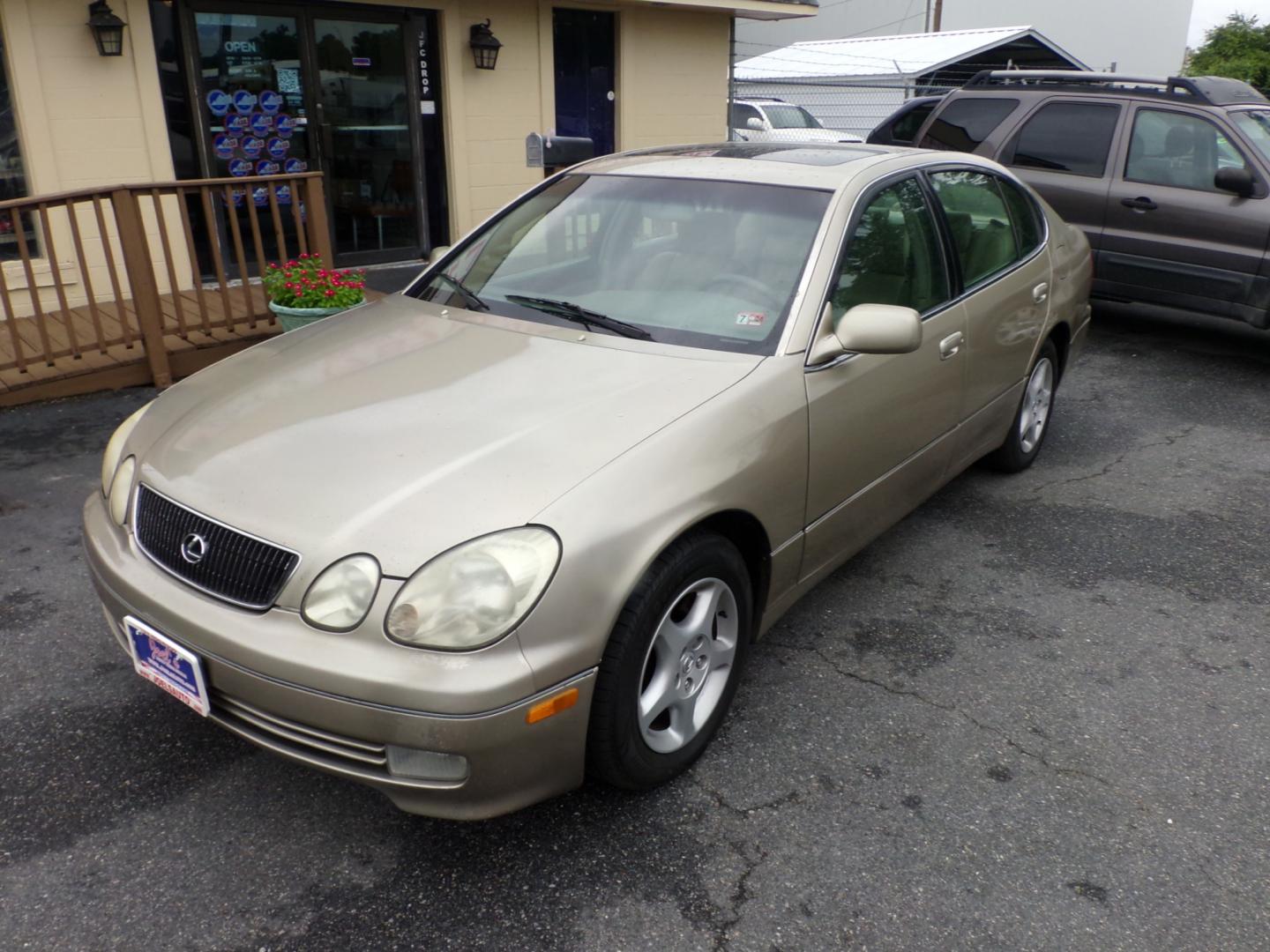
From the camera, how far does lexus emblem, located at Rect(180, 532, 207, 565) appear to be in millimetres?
2393

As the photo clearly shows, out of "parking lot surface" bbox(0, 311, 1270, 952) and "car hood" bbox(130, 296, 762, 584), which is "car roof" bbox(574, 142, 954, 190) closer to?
"car hood" bbox(130, 296, 762, 584)

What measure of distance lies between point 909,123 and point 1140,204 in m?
3.35

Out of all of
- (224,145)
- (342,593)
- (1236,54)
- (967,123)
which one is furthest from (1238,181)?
(1236,54)

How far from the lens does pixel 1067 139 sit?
7625mm

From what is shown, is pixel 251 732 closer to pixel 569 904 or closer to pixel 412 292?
pixel 569 904

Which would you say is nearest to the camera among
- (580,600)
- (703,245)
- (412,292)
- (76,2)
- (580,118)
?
(580,600)

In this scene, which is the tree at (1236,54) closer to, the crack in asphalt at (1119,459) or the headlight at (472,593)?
the crack in asphalt at (1119,459)

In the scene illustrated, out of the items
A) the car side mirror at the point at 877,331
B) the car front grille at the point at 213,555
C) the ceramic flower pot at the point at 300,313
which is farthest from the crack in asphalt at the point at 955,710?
the ceramic flower pot at the point at 300,313

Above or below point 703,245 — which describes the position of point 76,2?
above

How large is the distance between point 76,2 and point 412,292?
4.93m

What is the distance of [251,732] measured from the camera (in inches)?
92.4

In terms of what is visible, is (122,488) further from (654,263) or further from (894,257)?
(894,257)

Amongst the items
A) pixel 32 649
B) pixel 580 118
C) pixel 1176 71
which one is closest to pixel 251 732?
pixel 32 649

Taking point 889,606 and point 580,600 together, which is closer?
point 580,600
